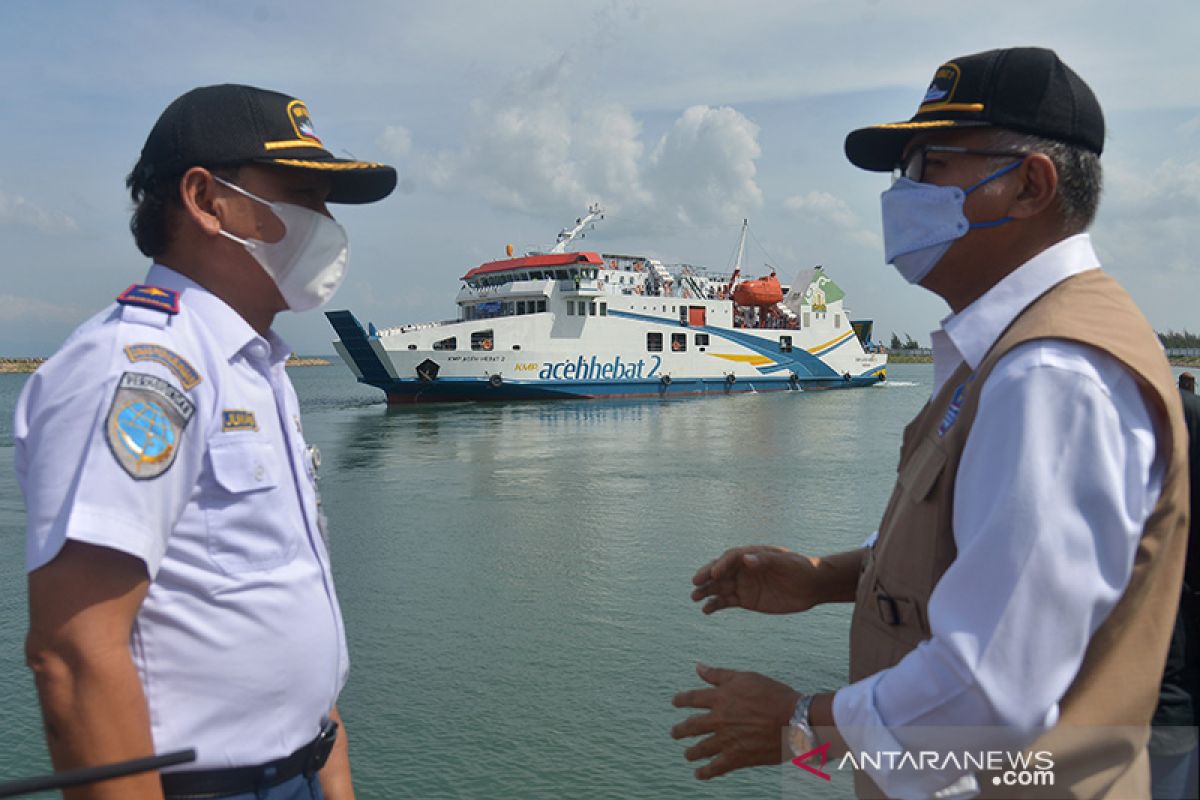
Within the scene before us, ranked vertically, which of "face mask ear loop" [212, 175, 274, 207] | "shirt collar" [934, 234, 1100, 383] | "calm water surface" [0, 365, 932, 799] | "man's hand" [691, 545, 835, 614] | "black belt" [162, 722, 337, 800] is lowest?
"calm water surface" [0, 365, 932, 799]

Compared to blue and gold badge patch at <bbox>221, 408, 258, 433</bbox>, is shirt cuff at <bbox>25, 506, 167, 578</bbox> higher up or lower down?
lower down

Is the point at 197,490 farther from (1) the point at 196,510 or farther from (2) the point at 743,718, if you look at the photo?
(2) the point at 743,718

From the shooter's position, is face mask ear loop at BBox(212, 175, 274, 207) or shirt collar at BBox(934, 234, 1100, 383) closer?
shirt collar at BBox(934, 234, 1100, 383)

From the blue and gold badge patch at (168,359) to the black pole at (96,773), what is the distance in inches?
21.4

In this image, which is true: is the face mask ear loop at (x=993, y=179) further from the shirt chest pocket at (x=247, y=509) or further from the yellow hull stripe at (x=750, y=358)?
the yellow hull stripe at (x=750, y=358)

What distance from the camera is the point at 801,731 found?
1.31 meters

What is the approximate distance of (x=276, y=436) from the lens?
60.8 inches

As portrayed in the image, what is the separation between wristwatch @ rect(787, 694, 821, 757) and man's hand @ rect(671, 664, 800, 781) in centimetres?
1

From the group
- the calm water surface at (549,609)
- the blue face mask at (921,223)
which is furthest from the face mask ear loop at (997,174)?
the calm water surface at (549,609)

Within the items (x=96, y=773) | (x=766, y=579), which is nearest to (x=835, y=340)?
(x=766, y=579)

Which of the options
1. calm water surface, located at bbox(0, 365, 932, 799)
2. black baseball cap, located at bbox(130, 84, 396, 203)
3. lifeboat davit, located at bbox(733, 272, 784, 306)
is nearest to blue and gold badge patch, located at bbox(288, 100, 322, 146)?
black baseball cap, located at bbox(130, 84, 396, 203)

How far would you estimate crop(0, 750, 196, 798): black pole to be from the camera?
A: 47.3 inches

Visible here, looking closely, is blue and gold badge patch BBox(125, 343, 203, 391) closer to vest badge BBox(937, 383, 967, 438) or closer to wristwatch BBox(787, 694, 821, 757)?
wristwatch BBox(787, 694, 821, 757)

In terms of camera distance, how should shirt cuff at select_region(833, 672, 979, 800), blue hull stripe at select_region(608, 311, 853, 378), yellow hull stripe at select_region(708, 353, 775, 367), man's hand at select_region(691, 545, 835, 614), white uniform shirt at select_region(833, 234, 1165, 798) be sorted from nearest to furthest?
white uniform shirt at select_region(833, 234, 1165, 798) → shirt cuff at select_region(833, 672, 979, 800) → man's hand at select_region(691, 545, 835, 614) → blue hull stripe at select_region(608, 311, 853, 378) → yellow hull stripe at select_region(708, 353, 775, 367)
